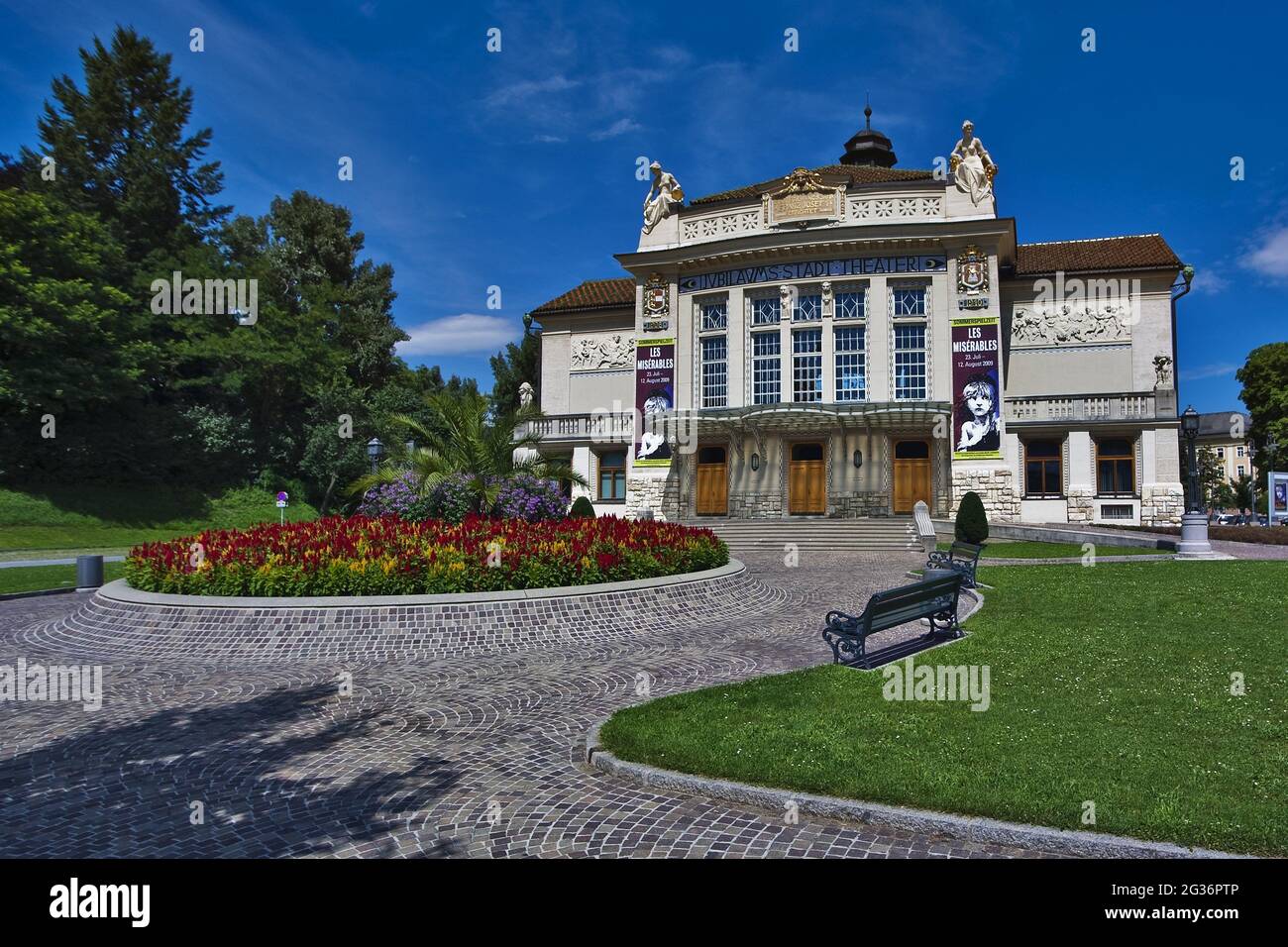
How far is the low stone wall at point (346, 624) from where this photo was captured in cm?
949

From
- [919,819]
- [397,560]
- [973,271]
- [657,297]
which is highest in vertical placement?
[657,297]

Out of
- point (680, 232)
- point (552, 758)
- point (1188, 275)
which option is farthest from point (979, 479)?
point (552, 758)

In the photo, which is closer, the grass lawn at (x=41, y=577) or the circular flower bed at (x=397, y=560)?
the circular flower bed at (x=397, y=560)

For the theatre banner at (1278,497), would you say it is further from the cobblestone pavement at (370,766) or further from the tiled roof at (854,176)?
the cobblestone pavement at (370,766)

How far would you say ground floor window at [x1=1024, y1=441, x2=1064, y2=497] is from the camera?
3147 cm

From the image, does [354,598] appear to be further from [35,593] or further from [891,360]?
[891,360]

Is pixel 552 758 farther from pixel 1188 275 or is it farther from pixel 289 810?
Result: pixel 1188 275

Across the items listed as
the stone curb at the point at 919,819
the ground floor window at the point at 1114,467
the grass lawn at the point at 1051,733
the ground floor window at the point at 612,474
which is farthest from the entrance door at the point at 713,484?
the stone curb at the point at 919,819

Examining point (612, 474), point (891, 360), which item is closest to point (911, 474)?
point (891, 360)

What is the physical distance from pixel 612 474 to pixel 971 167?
22148mm

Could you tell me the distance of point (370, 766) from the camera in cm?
551

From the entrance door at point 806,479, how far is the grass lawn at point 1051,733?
22778 millimetres

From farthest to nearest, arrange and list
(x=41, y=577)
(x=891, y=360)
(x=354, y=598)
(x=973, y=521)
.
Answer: (x=891, y=360)
(x=973, y=521)
(x=41, y=577)
(x=354, y=598)
